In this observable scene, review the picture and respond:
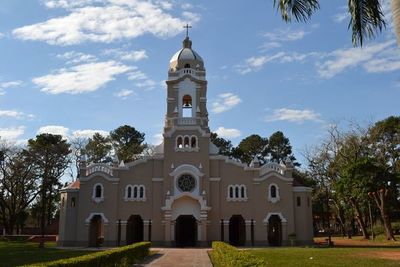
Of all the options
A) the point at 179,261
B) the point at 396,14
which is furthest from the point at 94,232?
the point at 396,14

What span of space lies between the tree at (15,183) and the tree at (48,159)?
905mm

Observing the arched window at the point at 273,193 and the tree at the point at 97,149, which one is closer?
the arched window at the point at 273,193

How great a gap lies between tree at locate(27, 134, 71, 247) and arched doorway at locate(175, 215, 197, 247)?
67.3 feet

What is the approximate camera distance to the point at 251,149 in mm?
66188

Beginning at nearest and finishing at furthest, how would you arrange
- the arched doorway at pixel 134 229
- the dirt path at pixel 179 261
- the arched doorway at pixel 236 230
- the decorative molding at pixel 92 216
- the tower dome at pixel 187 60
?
the dirt path at pixel 179 261, the decorative molding at pixel 92 216, the arched doorway at pixel 134 229, the arched doorway at pixel 236 230, the tower dome at pixel 187 60

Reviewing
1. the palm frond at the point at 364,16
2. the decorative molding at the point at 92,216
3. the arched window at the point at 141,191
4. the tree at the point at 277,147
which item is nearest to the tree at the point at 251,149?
the tree at the point at 277,147

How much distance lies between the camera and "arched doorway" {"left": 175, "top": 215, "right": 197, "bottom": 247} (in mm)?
39969

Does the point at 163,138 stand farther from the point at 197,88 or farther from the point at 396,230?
the point at 396,230

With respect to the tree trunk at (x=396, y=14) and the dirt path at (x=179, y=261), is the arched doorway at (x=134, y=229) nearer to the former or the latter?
the dirt path at (x=179, y=261)

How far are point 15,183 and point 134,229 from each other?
20.2 metres

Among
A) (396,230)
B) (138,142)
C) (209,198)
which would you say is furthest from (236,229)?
(138,142)

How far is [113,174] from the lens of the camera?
130ft

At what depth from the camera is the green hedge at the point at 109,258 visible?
455 inches

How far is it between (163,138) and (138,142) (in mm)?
26500
